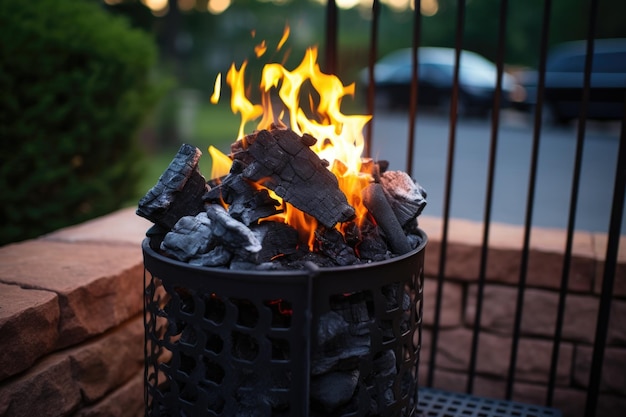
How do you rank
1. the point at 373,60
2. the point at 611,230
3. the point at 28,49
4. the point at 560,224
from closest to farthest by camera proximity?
the point at 611,230 → the point at 373,60 → the point at 28,49 → the point at 560,224

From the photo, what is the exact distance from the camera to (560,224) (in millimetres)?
5297

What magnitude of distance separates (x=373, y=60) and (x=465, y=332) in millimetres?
1362

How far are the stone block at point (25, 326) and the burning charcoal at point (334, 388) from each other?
0.87 metres

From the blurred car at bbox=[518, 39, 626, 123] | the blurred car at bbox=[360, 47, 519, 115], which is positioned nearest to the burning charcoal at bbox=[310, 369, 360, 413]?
the blurred car at bbox=[518, 39, 626, 123]

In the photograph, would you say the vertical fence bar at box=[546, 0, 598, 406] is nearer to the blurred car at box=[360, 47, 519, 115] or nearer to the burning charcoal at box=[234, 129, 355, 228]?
the burning charcoal at box=[234, 129, 355, 228]

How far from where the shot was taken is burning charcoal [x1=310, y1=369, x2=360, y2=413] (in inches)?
62.5

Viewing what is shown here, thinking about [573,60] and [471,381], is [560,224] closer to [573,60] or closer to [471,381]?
[471,381]

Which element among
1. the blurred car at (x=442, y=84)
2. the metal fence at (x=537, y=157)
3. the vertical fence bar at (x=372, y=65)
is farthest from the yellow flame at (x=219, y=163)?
the blurred car at (x=442, y=84)

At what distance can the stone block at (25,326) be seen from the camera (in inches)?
66.6

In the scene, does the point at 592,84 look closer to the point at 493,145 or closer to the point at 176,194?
the point at 493,145

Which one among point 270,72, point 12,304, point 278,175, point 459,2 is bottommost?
point 12,304

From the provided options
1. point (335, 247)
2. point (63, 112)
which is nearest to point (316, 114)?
point (335, 247)

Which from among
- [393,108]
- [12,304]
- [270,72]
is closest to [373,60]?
[270,72]

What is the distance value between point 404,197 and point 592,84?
11.4 meters
